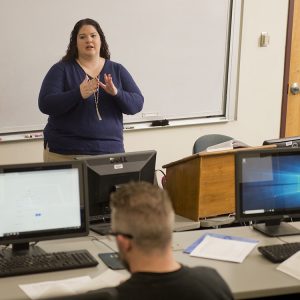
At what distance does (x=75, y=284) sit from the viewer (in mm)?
2322

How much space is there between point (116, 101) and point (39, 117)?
3.51 ft

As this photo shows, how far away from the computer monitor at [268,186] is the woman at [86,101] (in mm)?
1115

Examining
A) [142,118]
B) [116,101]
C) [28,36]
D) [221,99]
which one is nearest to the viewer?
[116,101]

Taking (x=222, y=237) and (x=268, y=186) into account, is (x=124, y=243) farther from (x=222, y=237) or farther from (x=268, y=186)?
(x=268, y=186)

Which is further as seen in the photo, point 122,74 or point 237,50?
point 237,50

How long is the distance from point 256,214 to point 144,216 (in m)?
1.27

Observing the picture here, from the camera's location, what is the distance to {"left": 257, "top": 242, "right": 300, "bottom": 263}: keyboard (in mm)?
2613

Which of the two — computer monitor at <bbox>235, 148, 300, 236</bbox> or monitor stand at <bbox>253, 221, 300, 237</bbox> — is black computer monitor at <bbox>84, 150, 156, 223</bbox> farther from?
monitor stand at <bbox>253, 221, 300, 237</bbox>

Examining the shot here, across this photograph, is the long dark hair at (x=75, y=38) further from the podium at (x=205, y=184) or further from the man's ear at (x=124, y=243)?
the man's ear at (x=124, y=243)

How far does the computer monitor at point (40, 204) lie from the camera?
2.55 meters

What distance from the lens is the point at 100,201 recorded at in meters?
2.99

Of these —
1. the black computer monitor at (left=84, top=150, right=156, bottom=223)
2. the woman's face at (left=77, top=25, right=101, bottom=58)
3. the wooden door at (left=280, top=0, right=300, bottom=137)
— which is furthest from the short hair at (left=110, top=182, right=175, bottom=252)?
the wooden door at (left=280, top=0, right=300, bottom=137)

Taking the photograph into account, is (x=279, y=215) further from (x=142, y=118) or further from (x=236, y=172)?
(x=142, y=118)

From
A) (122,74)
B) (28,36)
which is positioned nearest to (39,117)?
(28,36)
